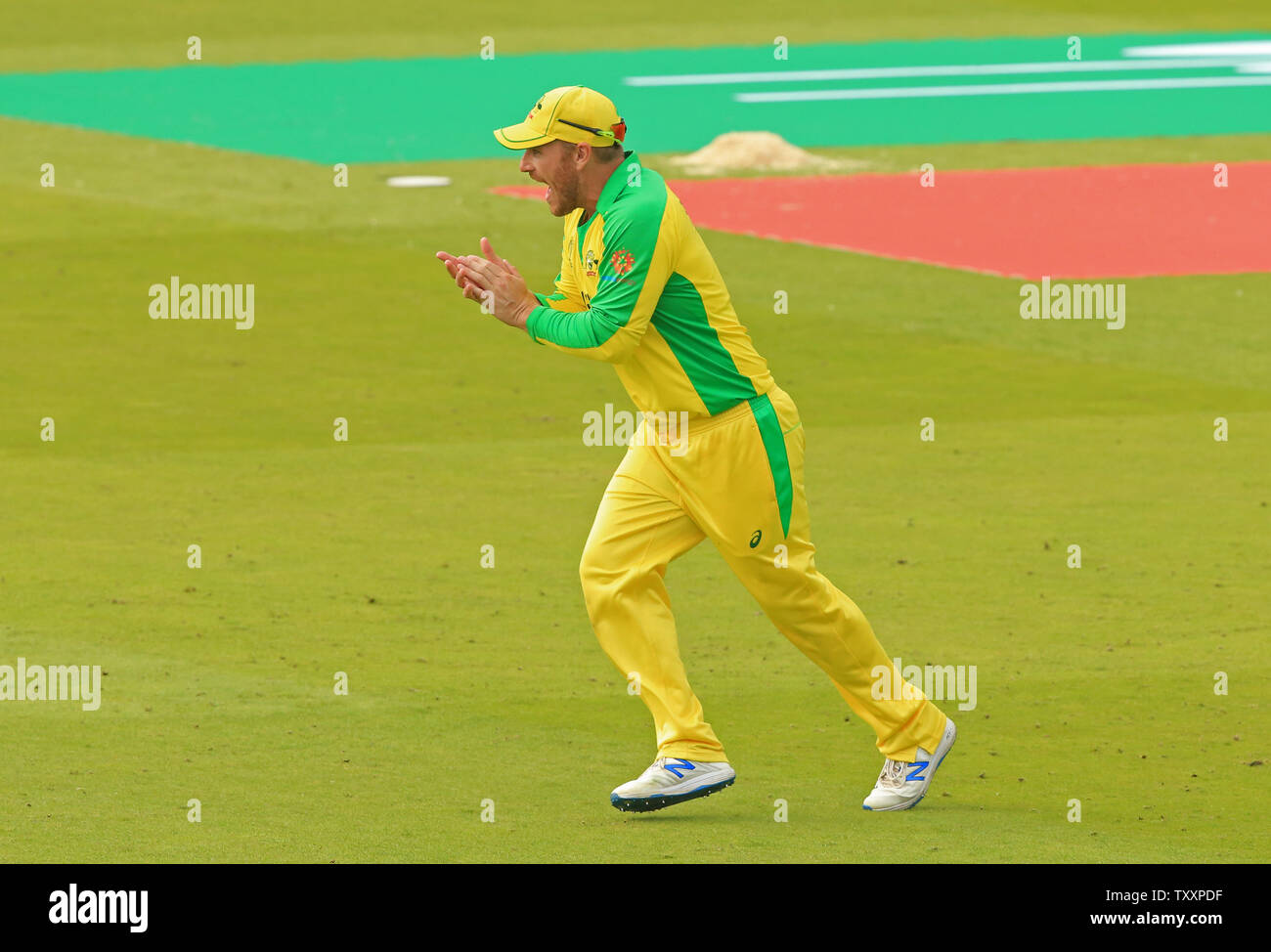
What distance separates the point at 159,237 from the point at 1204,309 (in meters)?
9.24

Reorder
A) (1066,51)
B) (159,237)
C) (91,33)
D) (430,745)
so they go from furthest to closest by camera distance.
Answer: (1066,51) < (91,33) < (159,237) < (430,745)

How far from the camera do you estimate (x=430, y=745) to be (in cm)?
829

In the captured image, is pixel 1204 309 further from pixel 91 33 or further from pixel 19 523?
pixel 91 33

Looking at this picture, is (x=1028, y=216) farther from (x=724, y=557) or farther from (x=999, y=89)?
(x=724, y=557)

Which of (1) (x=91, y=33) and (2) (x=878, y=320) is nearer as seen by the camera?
(2) (x=878, y=320)

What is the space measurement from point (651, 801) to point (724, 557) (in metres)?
0.86

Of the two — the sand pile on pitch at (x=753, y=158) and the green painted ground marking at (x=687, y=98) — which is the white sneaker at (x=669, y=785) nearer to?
the sand pile on pitch at (x=753, y=158)

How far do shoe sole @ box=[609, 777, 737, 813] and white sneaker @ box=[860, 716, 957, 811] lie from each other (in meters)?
0.58

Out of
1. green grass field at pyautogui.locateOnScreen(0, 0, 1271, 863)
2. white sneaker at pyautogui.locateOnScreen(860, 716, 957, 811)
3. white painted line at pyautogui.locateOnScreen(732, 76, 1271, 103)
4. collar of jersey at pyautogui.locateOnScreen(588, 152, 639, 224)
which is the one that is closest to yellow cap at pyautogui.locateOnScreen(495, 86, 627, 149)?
collar of jersey at pyautogui.locateOnScreen(588, 152, 639, 224)

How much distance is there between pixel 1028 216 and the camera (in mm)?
21344

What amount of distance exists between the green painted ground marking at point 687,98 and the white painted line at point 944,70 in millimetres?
46

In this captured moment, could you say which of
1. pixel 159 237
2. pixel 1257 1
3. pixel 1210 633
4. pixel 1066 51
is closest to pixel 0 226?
pixel 159 237

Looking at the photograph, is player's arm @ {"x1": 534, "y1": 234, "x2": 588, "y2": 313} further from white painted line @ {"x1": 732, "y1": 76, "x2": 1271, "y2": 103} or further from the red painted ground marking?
white painted line @ {"x1": 732, "y1": 76, "x2": 1271, "y2": 103}

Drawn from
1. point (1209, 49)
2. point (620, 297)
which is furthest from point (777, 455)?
point (1209, 49)
